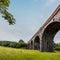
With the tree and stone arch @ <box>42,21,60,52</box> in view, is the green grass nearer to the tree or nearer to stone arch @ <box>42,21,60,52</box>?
the tree

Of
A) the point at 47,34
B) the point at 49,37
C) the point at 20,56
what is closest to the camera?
the point at 20,56

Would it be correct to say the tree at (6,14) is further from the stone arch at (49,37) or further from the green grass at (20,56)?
the stone arch at (49,37)

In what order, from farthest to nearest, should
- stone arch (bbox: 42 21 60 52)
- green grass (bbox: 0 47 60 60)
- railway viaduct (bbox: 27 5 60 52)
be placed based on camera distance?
stone arch (bbox: 42 21 60 52) < railway viaduct (bbox: 27 5 60 52) < green grass (bbox: 0 47 60 60)

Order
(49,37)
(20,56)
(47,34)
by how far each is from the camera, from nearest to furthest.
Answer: (20,56) < (47,34) < (49,37)

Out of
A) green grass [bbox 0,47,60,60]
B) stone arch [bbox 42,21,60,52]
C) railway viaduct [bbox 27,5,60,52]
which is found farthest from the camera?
stone arch [bbox 42,21,60,52]

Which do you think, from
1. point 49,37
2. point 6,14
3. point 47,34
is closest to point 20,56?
point 6,14

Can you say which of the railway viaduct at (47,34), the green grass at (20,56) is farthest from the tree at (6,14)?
the railway viaduct at (47,34)

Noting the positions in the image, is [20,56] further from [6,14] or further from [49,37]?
[49,37]

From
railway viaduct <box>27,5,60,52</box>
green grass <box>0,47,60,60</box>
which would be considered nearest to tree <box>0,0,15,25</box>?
green grass <box>0,47,60,60</box>

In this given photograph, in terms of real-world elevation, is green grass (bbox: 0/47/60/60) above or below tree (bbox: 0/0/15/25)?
below

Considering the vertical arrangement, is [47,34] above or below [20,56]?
above

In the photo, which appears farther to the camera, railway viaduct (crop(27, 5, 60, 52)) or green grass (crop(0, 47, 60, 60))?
railway viaduct (crop(27, 5, 60, 52))

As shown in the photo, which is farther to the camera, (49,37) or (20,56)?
(49,37)

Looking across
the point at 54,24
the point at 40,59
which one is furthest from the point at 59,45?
the point at 40,59
